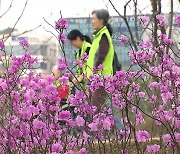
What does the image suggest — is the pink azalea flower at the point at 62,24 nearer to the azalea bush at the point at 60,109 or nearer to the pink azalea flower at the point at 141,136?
the azalea bush at the point at 60,109

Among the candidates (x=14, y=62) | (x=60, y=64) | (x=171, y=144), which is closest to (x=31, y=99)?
(x=60, y=64)

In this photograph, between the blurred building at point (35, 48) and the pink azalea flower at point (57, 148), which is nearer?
the pink azalea flower at point (57, 148)

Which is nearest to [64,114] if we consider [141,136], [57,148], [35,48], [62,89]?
[57,148]

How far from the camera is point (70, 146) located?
10.2ft

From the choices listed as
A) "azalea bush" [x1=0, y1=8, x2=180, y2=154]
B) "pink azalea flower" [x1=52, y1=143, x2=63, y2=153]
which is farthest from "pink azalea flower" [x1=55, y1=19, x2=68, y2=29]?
"pink azalea flower" [x1=52, y1=143, x2=63, y2=153]

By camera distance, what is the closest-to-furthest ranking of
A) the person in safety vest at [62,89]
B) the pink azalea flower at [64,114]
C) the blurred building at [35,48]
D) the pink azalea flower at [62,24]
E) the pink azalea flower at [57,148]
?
1. the pink azalea flower at [57,148]
2. the pink azalea flower at [64,114]
3. the pink azalea flower at [62,24]
4. the person in safety vest at [62,89]
5. the blurred building at [35,48]

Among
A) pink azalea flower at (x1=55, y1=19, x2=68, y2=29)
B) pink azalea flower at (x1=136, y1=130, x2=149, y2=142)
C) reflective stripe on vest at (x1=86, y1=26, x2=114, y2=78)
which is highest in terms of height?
pink azalea flower at (x1=55, y1=19, x2=68, y2=29)

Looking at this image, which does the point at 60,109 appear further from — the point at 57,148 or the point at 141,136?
the point at 141,136

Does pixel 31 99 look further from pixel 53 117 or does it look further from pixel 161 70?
pixel 161 70

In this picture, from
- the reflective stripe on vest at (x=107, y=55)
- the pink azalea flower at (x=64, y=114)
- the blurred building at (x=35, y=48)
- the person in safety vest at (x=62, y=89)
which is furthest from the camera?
the blurred building at (x=35, y=48)

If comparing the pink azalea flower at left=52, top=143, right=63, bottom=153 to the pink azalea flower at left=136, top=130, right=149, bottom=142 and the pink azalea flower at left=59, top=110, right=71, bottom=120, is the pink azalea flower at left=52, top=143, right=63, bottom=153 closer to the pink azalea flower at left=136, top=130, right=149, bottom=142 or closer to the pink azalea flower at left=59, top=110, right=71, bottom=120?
the pink azalea flower at left=59, top=110, right=71, bottom=120

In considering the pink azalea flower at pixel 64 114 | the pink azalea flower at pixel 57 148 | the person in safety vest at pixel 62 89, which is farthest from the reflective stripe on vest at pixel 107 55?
the pink azalea flower at pixel 57 148

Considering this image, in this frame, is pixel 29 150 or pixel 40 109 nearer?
pixel 40 109

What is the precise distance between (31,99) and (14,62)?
0.73 metres
